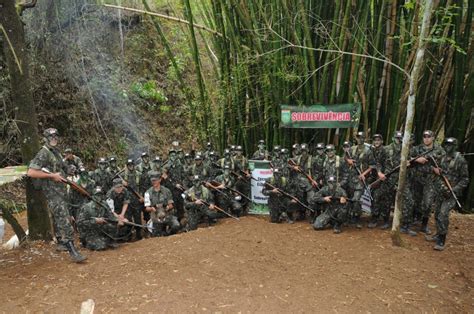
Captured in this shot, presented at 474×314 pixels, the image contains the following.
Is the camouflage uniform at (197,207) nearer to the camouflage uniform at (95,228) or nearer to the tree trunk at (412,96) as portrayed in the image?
the camouflage uniform at (95,228)

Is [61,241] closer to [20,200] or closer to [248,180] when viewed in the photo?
[248,180]

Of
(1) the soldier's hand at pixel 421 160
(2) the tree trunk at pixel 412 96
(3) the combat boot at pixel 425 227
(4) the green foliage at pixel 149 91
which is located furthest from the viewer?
(4) the green foliage at pixel 149 91

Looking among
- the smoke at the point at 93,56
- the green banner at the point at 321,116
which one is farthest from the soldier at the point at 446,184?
the smoke at the point at 93,56

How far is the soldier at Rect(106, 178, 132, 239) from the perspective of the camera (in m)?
6.68

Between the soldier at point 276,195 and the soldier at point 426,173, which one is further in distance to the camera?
the soldier at point 276,195

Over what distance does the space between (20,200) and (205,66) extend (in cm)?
619

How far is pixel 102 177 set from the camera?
7.48m

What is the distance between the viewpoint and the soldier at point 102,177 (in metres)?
7.43

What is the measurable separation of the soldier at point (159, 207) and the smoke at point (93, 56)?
4.37m

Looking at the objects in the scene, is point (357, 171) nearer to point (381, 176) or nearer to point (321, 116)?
point (381, 176)

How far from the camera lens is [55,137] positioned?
5312 millimetres

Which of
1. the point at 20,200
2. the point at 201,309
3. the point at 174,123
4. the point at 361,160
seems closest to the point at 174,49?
the point at 174,123

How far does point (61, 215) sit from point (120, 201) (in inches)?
69.4

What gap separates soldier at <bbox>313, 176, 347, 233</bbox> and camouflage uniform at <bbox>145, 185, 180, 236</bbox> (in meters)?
2.27
